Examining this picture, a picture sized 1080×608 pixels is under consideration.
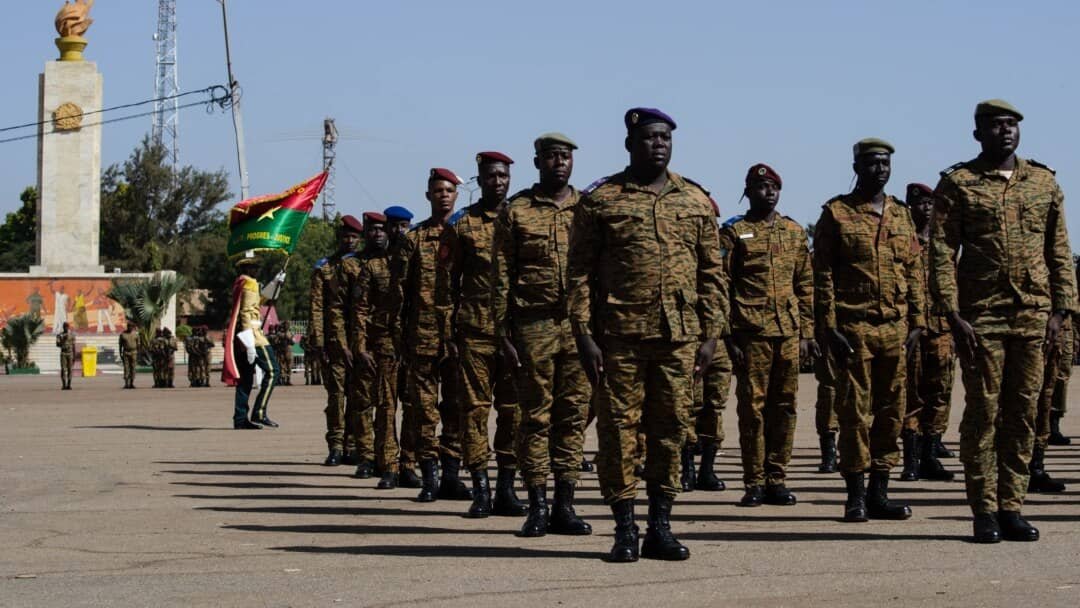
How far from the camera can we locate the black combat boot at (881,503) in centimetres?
988

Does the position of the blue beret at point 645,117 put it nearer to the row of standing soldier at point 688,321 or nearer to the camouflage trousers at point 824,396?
the row of standing soldier at point 688,321

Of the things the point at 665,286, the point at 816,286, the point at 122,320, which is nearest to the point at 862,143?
the point at 816,286

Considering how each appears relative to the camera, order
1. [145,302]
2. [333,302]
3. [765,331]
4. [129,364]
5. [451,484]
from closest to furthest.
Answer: [765,331] → [451,484] → [333,302] → [129,364] → [145,302]

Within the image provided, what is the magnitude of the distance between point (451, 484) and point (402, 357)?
1214 millimetres

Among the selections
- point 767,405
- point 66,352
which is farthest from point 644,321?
point 66,352

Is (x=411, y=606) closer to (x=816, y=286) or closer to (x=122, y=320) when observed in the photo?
(x=816, y=286)

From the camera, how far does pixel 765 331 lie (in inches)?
442

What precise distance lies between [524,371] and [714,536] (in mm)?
1360

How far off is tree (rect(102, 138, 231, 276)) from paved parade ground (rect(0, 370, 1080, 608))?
93.2m

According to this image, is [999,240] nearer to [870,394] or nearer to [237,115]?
[870,394]

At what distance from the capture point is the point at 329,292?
14.9m

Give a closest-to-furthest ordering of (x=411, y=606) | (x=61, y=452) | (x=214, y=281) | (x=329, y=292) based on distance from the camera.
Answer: (x=411, y=606) < (x=329, y=292) < (x=61, y=452) < (x=214, y=281)

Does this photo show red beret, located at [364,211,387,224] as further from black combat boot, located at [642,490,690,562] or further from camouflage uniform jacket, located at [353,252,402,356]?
black combat boot, located at [642,490,690,562]

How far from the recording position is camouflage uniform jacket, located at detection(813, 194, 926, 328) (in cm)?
991
